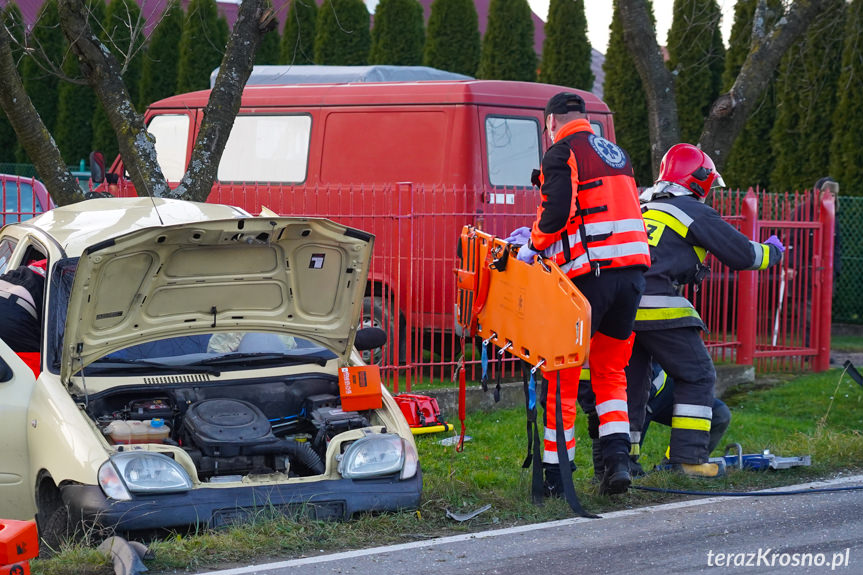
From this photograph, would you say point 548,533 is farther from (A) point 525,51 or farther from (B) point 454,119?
(A) point 525,51

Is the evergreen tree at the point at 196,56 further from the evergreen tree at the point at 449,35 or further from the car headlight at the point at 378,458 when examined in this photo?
the car headlight at the point at 378,458

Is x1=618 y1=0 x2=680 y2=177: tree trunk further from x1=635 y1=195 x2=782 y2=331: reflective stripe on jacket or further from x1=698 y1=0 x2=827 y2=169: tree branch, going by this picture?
x1=635 y1=195 x2=782 y2=331: reflective stripe on jacket

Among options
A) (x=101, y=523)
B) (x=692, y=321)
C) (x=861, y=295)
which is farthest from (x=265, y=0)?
(x=861, y=295)

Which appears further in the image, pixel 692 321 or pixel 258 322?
pixel 692 321

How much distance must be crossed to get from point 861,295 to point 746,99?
703cm

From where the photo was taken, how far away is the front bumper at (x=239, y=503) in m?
4.73

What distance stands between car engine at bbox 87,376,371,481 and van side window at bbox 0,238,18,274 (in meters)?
1.47

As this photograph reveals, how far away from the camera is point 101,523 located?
4703mm

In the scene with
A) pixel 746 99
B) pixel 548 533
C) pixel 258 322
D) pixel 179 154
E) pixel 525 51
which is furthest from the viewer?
pixel 525 51

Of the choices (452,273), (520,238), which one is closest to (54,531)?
(520,238)

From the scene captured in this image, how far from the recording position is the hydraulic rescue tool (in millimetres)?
5387

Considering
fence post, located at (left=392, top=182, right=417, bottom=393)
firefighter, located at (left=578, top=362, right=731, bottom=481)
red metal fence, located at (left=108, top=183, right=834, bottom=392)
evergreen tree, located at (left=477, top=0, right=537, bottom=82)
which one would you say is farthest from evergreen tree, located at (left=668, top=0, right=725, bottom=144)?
firefighter, located at (left=578, top=362, right=731, bottom=481)

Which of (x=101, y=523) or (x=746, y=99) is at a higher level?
(x=746, y=99)

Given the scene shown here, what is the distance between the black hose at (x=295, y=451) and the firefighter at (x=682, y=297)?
1.95m
